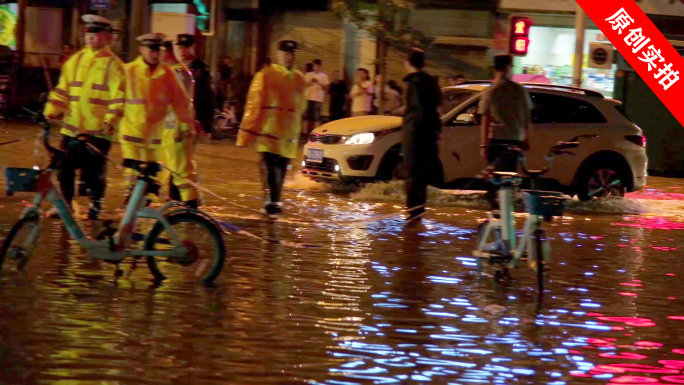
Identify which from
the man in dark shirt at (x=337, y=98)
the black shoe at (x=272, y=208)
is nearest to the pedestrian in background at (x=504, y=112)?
the black shoe at (x=272, y=208)

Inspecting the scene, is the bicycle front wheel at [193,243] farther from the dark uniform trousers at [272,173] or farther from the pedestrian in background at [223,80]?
the pedestrian in background at [223,80]

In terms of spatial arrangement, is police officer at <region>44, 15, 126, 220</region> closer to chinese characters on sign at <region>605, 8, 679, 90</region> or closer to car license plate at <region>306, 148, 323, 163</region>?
car license plate at <region>306, 148, 323, 163</region>

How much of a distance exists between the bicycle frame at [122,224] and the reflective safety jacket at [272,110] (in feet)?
13.6

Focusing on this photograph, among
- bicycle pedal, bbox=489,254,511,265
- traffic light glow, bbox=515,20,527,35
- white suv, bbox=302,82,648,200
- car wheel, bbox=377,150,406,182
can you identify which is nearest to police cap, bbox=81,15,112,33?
bicycle pedal, bbox=489,254,511,265

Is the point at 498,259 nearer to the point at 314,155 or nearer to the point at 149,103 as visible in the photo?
the point at 149,103

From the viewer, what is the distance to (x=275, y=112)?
12.5 meters

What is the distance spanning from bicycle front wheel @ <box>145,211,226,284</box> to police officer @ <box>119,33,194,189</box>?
93.0 inches

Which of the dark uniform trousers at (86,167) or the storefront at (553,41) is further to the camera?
the storefront at (553,41)

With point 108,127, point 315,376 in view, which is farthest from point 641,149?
point 315,376

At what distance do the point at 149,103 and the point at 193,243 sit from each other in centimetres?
271

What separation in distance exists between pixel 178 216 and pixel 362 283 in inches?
57.3

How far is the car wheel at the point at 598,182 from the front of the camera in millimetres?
15828

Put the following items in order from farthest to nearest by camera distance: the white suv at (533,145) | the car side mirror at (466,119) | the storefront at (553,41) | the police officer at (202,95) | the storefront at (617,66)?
the storefront at (553,41) → the storefront at (617,66) → the white suv at (533,145) → the car side mirror at (466,119) → the police officer at (202,95)

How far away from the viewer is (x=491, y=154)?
34.7 feet
